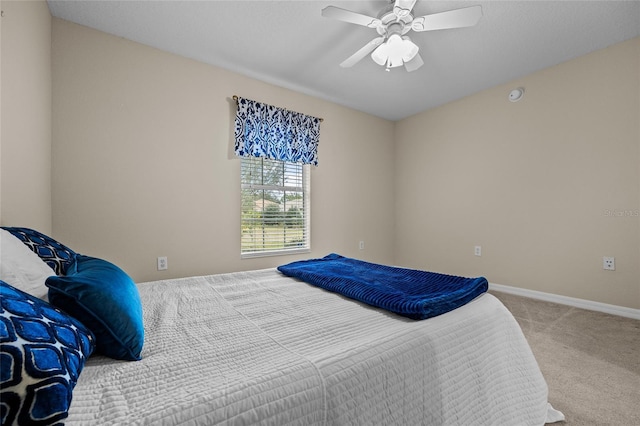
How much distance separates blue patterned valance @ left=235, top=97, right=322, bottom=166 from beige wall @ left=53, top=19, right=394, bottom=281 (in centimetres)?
13

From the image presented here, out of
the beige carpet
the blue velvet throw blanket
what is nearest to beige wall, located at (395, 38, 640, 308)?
the beige carpet

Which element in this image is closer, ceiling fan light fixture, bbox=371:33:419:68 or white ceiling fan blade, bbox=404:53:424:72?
ceiling fan light fixture, bbox=371:33:419:68

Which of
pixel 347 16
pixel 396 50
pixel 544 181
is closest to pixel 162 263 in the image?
pixel 347 16

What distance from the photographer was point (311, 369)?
80cm

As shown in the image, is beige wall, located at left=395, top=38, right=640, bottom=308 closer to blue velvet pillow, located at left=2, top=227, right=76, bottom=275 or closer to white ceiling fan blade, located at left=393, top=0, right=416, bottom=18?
white ceiling fan blade, located at left=393, top=0, right=416, bottom=18

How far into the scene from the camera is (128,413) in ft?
2.02

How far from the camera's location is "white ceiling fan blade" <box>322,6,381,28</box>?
5.69 ft

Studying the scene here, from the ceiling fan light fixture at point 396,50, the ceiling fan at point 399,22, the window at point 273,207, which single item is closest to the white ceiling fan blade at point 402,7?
the ceiling fan at point 399,22

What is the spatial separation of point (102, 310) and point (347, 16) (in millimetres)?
2013

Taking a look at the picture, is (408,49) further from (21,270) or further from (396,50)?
(21,270)

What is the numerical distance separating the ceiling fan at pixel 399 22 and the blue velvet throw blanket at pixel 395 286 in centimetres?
157

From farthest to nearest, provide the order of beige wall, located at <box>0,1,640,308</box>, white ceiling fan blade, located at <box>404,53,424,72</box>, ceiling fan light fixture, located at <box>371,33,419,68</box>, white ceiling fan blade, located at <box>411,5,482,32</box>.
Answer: white ceiling fan blade, located at <box>404,53,424,72</box>
beige wall, located at <box>0,1,640,308</box>
ceiling fan light fixture, located at <box>371,33,419,68</box>
white ceiling fan blade, located at <box>411,5,482,32</box>

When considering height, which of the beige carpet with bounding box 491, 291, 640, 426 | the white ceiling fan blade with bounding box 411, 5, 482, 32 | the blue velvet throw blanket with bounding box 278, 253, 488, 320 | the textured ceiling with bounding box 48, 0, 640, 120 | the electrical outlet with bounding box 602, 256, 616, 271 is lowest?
the beige carpet with bounding box 491, 291, 640, 426

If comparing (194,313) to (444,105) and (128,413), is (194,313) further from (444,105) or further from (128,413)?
(444,105)
